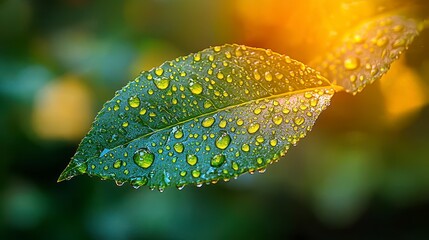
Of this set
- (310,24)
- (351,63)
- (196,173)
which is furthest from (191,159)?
(310,24)

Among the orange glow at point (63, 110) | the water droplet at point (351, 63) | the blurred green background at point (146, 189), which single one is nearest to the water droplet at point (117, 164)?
the water droplet at point (351, 63)

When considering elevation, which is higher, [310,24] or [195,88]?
[310,24]

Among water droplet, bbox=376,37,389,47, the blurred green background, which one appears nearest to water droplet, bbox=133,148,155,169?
water droplet, bbox=376,37,389,47

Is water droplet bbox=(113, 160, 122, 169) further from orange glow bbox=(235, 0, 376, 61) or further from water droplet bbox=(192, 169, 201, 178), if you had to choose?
orange glow bbox=(235, 0, 376, 61)

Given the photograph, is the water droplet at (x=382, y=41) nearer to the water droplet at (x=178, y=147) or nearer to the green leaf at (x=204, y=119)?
the green leaf at (x=204, y=119)

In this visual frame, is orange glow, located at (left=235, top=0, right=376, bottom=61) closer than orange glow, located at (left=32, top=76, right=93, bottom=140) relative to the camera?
Yes

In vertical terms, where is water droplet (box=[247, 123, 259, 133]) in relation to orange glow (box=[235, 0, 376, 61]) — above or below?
below

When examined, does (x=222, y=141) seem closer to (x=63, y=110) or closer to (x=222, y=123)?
(x=222, y=123)

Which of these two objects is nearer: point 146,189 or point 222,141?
point 222,141
